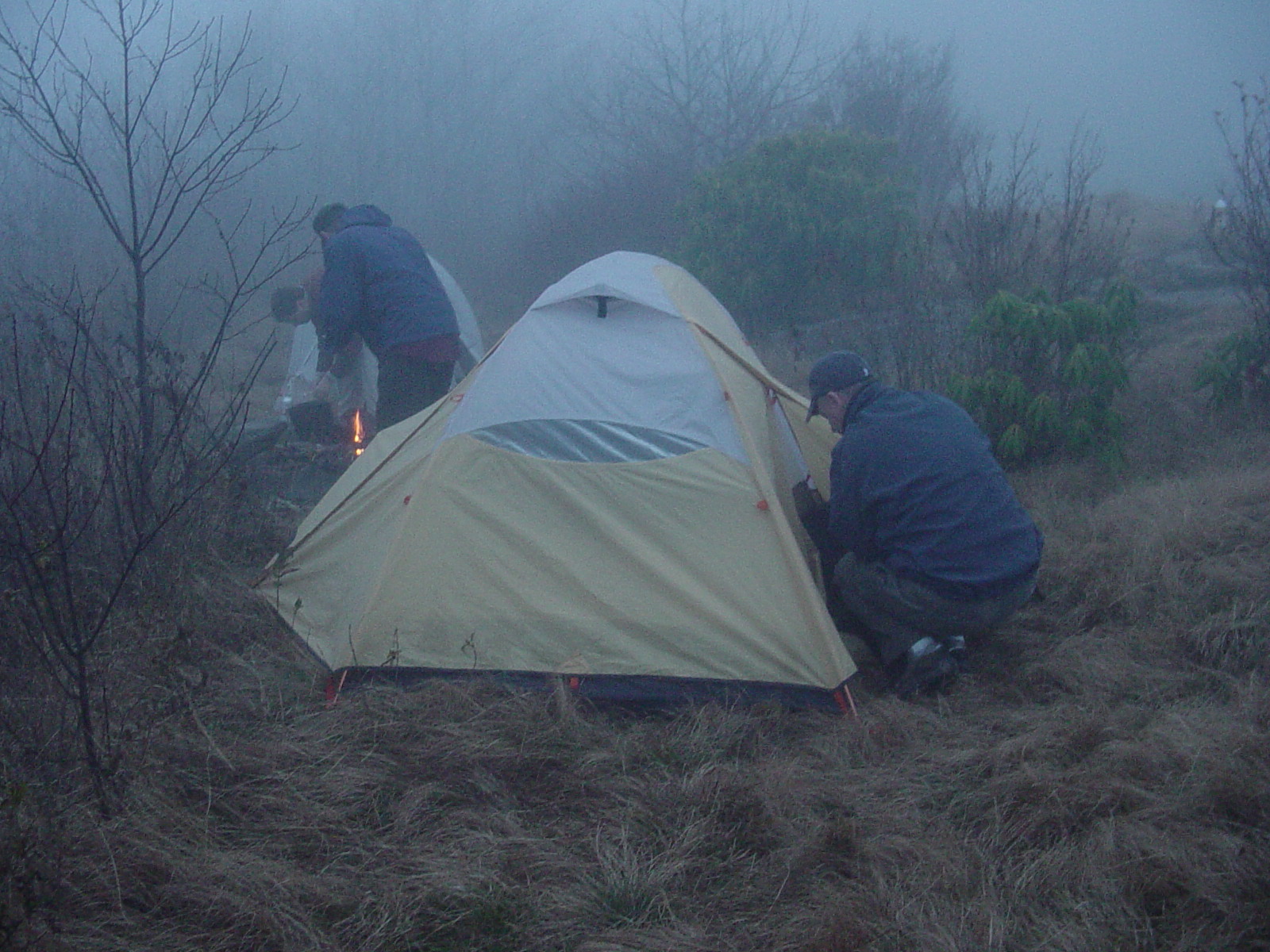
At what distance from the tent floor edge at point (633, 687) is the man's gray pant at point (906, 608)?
379mm

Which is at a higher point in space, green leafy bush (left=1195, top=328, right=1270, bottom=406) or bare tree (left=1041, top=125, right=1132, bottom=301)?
bare tree (left=1041, top=125, right=1132, bottom=301)

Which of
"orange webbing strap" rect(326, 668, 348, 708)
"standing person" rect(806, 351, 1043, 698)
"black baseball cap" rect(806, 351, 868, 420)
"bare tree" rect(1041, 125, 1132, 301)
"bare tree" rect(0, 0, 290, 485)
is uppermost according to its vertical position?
"bare tree" rect(0, 0, 290, 485)

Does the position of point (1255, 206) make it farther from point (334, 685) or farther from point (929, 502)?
point (334, 685)

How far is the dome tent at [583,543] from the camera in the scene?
12.6 feet

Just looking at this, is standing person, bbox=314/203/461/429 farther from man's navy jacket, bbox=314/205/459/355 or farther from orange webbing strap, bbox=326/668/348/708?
orange webbing strap, bbox=326/668/348/708

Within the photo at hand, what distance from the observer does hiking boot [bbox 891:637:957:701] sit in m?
3.86

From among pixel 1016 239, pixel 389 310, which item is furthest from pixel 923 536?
pixel 1016 239

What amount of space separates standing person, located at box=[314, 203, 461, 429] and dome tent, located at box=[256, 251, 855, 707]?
1.51 meters

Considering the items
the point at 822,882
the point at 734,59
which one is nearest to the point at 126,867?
the point at 822,882

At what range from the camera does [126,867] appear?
2.80 metres

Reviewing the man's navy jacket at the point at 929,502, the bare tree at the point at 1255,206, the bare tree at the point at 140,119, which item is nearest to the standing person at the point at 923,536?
the man's navy jacket at the point at 929,502

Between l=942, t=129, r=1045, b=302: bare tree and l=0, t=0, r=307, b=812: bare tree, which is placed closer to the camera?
l=0, t=0, r=307, b=812: bare tree

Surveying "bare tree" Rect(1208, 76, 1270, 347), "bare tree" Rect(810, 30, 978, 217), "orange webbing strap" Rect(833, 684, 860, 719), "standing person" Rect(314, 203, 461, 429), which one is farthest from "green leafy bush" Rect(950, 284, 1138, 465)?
"bare tree" Rect(810, 30, 978, 217)

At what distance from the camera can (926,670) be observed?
3867 millimetres
